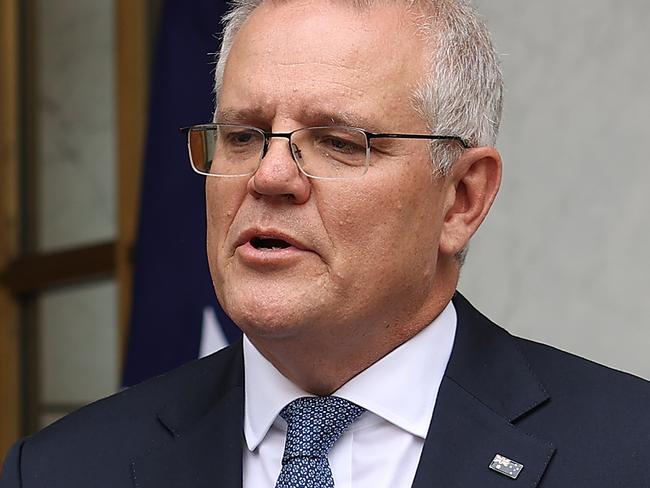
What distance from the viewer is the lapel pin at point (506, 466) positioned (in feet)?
7.23

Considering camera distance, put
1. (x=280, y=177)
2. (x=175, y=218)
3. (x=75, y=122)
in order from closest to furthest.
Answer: (x=280, y=177) < (x=175, y=218) < (x=75, y=122)

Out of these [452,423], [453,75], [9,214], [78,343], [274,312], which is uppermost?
[453,75]

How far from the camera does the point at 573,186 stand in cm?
321

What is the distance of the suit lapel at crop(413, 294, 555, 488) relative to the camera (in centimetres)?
222

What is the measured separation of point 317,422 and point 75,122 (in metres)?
3.27

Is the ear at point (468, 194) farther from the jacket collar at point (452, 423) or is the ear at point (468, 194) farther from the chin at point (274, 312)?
the chin at point (274, 312)

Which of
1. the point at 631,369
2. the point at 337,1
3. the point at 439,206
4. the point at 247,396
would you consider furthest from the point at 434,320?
the point at 631,369

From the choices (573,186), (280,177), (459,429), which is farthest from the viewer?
(573,186)

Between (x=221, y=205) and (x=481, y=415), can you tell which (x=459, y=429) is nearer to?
(x=481, y=415)

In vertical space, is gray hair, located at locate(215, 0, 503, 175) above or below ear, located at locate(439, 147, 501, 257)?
above

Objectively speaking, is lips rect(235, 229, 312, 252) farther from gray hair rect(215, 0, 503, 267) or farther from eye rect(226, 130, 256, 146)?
gray hair rect(215, 0, 503, 267)

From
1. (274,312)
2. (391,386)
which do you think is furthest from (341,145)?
(391,386)

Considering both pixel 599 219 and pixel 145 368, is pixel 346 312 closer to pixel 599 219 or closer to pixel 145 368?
pixel 599 219

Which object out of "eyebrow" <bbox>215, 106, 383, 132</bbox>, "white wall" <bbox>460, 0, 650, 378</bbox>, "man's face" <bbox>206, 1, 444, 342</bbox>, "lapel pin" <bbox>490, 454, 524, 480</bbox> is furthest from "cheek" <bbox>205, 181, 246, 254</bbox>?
"white wall" <bbox>460, 0, 650, 378</bbox>
